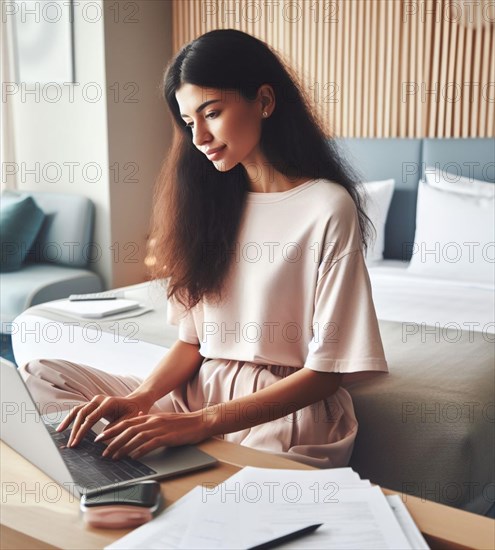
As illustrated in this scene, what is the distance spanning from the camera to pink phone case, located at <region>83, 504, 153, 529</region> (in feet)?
3.28

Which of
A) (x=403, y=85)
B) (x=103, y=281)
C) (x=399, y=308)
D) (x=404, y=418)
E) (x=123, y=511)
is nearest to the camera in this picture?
(x=123, y=511)

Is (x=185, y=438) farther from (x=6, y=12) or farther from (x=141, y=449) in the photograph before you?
(x=6, y=12)

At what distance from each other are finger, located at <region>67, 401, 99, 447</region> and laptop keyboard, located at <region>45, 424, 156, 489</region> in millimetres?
11

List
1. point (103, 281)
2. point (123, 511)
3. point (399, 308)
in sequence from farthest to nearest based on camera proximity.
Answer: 1. point (103, 281)
2. point (399, 308)
3. point (123, 511)

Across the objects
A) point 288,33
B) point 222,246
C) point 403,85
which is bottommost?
point 222,246

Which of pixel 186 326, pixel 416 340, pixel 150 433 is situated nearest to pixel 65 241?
pixel 416 340

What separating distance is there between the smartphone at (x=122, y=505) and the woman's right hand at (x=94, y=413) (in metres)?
0.22

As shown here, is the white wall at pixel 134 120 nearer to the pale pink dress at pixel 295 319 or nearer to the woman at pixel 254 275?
the woman at pixel 254 275

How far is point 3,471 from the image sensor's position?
121 centimetres

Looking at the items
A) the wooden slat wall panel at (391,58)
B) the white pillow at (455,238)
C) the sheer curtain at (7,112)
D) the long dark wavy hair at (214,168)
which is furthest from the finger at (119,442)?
the sheer curtain at (7,112)

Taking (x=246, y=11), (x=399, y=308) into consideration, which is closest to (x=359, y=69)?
(x=246, y=11)

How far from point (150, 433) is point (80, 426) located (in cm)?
13

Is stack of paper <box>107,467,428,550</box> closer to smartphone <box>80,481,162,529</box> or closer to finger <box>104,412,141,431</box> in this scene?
smartphone <box>80,481,162,529</box>

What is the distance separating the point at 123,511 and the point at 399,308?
191 centimetres
